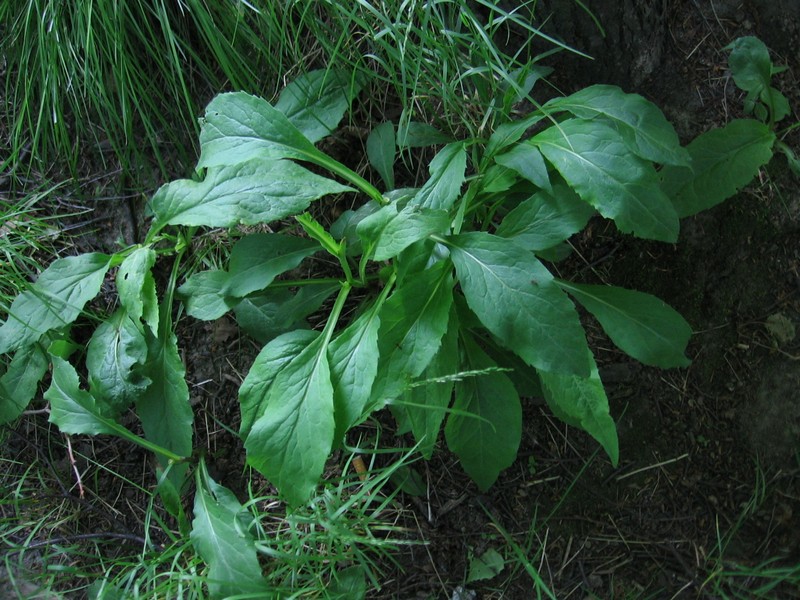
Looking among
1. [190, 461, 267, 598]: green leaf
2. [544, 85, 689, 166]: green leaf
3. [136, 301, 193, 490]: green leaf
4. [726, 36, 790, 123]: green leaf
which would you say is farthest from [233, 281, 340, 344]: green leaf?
[726, 36, 790, 123]: green leaf

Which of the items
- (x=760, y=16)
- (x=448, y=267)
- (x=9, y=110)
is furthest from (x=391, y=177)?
(x=9, y=110)

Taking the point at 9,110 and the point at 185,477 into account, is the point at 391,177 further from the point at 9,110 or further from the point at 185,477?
the point at 9,110

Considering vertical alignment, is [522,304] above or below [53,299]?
above

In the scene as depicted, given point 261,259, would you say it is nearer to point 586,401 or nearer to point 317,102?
point 317,102

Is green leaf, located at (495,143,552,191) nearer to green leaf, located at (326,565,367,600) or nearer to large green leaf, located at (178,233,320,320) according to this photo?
large green leaf, located at (178,233,320,320)

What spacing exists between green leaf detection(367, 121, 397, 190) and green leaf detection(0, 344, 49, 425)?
3.16ft

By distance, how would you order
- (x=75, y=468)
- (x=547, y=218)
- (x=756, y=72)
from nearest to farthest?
(x=547, y=218) < (x=756, y=72) < (x=75, y=468)

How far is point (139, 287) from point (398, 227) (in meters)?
0.64

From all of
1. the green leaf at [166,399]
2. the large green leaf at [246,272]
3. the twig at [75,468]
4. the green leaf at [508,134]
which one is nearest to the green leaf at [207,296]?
the large green leaf at [246,272]

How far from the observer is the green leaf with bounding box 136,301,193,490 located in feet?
5.25

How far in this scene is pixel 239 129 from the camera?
143 cm

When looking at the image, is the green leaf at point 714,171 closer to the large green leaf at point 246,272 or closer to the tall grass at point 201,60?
the tall grass at point 201,60

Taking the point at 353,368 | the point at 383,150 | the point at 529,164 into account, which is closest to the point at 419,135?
the point at 383,150

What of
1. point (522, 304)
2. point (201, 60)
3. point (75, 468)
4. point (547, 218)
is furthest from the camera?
point (75, 468)
